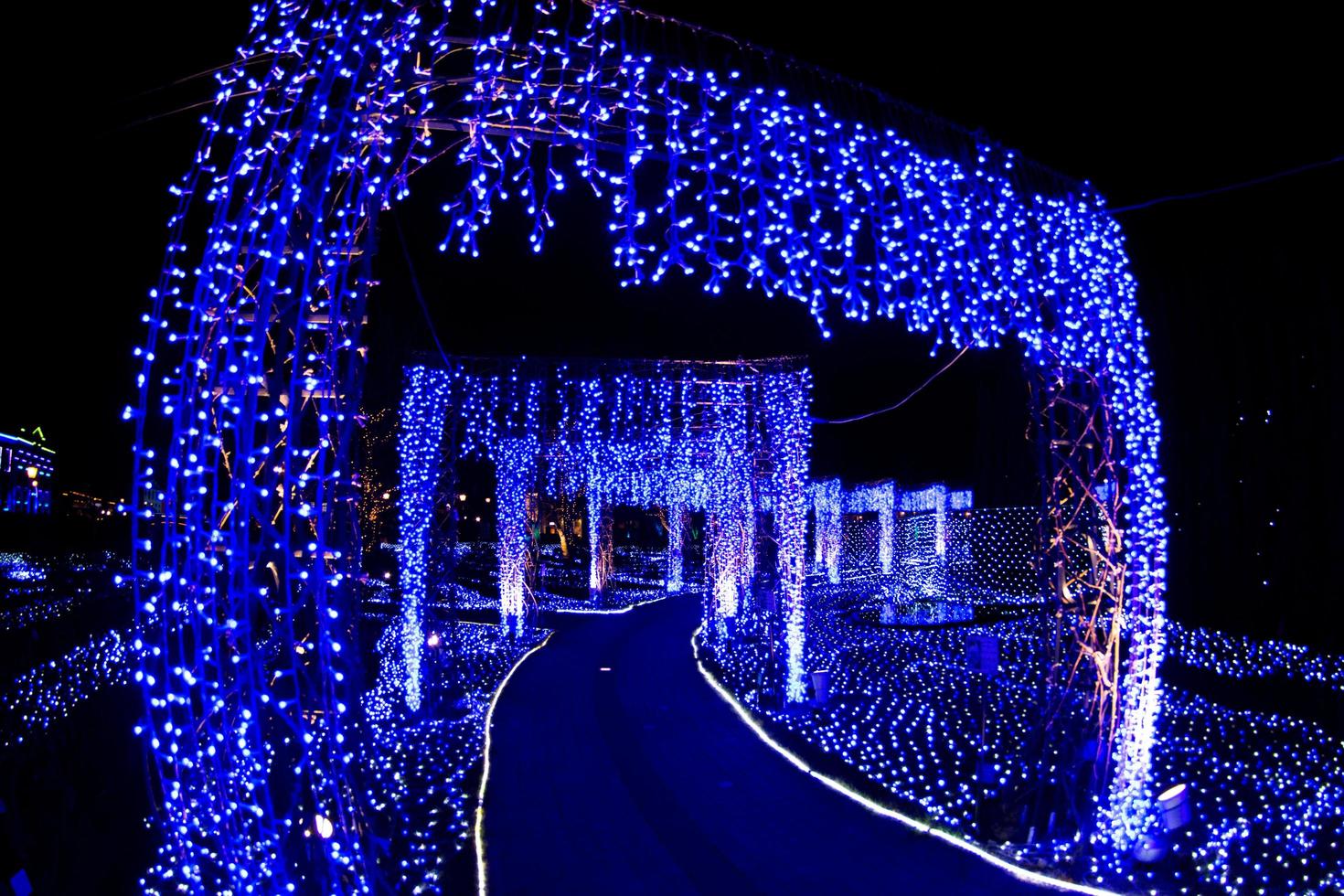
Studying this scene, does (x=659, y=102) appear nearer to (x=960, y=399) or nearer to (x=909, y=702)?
(x=909, y=702)

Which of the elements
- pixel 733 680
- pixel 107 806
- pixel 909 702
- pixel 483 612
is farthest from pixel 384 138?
pixel 483 612

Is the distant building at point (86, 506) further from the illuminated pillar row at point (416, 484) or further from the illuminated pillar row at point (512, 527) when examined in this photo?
the illuminated pillar row at point (416, 484)

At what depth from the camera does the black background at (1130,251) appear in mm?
4250

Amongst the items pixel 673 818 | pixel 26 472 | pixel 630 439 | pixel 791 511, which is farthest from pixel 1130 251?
pixel 26 472

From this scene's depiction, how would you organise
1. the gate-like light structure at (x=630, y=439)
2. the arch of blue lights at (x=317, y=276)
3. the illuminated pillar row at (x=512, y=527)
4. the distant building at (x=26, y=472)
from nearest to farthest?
1. the arch of blue lights at (x=317, y=276)
2. the gate-like light structure at (x=630, y=439)
3. the illuminated pillar row at (x=512, y=527)
4. the distant building at (x=26, y=472)

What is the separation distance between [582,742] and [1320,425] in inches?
277

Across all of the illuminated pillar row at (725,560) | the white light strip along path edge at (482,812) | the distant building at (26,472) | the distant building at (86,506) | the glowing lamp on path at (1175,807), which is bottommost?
the white light strip along path edge at (482,812)

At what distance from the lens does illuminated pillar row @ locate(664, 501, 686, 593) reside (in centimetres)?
2208

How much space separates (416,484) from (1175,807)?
7751mm

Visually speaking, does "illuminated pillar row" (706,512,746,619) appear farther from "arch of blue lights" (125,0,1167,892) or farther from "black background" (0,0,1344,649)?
"arch of blue lights" (125,0,1167,892)

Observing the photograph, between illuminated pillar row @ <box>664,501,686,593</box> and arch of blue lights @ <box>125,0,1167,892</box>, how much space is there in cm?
1806

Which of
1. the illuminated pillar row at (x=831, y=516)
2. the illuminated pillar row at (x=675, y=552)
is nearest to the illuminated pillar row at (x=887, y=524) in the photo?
the illuminated pillar row at (x=831, y=516)

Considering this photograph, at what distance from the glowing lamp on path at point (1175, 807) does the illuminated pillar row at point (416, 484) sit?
22.0 ft

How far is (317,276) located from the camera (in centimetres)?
297
